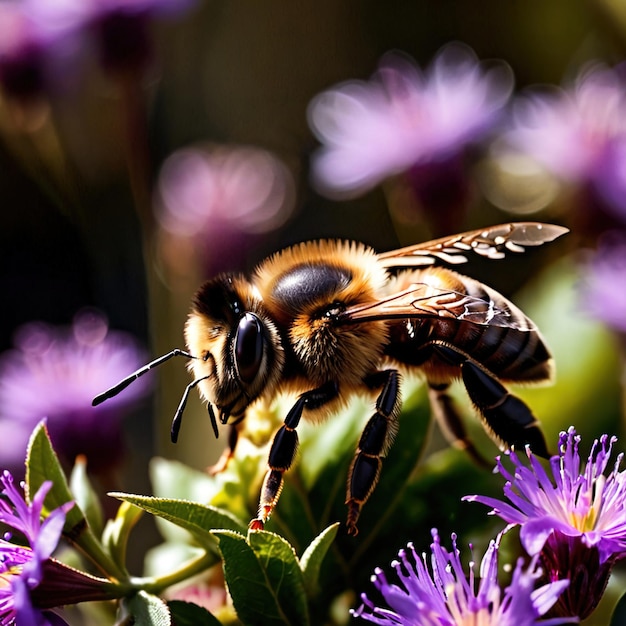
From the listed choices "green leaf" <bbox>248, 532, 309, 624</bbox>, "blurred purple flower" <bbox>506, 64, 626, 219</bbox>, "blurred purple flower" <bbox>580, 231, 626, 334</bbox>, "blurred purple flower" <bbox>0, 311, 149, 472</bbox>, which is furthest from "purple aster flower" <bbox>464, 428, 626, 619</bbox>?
"blurred purple flower" <bbox>506, 64, 626, 219</bbox>

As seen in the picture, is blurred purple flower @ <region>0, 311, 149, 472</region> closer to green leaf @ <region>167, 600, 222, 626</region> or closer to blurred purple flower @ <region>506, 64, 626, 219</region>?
green leaf @ <region>167, 600, 222, 626</region>

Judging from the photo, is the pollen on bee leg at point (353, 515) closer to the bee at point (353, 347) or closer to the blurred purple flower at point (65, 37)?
the bee at point (353, 347)

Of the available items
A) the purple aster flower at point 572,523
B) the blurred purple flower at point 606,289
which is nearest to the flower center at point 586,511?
the purple aster flower at point 572,523

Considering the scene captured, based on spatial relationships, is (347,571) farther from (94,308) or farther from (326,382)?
(94,308)

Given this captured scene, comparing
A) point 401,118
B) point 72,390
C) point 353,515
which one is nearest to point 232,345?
point 353,515

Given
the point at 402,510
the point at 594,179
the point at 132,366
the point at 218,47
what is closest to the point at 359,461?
the point at 402,510

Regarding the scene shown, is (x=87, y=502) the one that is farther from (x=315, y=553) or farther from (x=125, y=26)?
(x=125, y=26)
